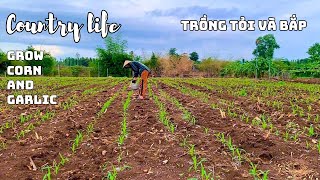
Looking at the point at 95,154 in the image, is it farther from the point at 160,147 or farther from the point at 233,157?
the point at 233,157

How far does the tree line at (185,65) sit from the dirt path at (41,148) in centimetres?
3661

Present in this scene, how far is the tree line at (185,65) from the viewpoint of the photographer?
147 ft

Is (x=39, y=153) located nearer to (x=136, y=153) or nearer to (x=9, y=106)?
(x=136, y=153)

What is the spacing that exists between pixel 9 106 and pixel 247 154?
778cm

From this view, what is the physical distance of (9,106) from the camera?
10742 millimetres

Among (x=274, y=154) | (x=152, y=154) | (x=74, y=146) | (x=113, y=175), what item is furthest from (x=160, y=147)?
(x=274, y=154)

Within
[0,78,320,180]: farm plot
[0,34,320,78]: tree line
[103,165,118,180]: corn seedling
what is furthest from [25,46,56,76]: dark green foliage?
[103,165,118,180]: corn seedling

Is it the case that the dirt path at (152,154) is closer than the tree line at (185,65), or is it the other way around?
the dirt path at (152,154)

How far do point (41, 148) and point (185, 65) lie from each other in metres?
54.9

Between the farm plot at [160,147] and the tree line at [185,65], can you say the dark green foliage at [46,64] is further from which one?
the farm plot at [160,147]

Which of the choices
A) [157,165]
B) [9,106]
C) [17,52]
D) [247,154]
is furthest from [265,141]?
[9,106]

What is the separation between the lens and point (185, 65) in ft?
196

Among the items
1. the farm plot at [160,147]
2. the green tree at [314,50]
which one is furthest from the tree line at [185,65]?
the farm plot at [160,147]

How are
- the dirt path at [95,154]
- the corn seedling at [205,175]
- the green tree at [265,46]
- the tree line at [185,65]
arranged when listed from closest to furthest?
the corn seedling at [205,175]
the dirt path at [95,154]
the tree line at [185,65]
the green tree at [265,46]
